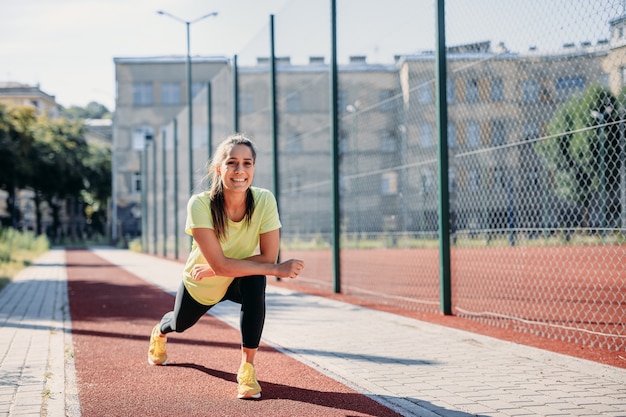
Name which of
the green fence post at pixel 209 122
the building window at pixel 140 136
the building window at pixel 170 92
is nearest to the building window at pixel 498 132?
the green fence post at pixel 209 122

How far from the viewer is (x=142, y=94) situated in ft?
Result: 173

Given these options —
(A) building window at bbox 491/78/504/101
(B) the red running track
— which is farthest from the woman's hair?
(A) building window at bbox 491/78/504/101

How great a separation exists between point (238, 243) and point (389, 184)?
8.02 metres

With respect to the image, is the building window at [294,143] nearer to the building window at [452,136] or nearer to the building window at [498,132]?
the building window at [452,136]

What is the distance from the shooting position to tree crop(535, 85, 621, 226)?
724 centimetres

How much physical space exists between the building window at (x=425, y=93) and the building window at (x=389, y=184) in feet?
9.07

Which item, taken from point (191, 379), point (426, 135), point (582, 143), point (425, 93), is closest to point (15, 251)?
point (426, 135)

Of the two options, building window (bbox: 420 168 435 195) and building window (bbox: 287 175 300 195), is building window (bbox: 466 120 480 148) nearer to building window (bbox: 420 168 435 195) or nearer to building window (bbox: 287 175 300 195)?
building window (bbox: 420 168 435 195)

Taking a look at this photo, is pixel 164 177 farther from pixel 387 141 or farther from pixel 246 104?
pixel 387 141

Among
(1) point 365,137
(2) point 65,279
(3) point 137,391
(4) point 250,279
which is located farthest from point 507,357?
(2) point 65,279

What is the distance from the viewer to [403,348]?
633 cm

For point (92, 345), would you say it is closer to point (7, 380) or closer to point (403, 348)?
point (7, 380)

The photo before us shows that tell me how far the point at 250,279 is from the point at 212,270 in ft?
0.73

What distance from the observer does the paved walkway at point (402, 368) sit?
435cm
